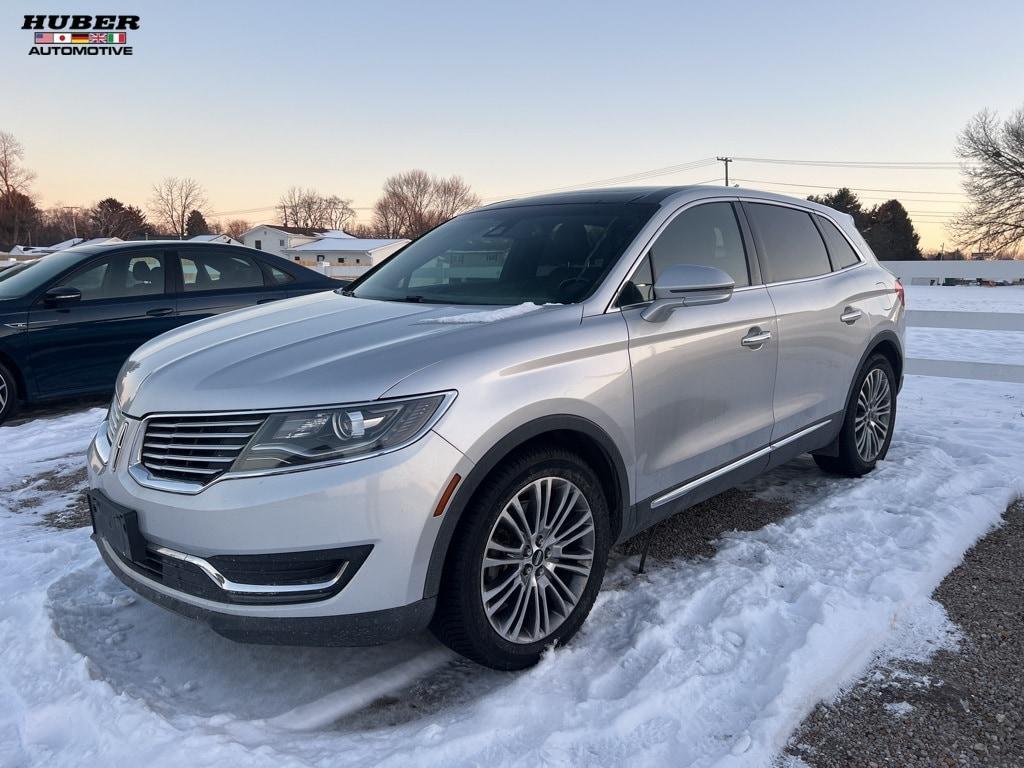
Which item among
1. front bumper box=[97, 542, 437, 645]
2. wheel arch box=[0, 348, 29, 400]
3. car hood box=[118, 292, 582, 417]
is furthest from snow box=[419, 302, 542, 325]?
wheel arch box=[0, 348, 29, 400]

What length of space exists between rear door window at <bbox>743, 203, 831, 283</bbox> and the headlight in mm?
2549

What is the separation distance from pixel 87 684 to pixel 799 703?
7.90 ft

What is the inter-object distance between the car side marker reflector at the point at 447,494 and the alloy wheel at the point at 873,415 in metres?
3.32

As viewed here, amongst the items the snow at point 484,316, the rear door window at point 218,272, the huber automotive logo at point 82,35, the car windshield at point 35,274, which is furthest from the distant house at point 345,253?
the snow at point 484,316

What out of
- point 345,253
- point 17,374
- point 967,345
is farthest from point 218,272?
point 345,253

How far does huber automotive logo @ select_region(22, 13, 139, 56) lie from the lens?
47.8 feet

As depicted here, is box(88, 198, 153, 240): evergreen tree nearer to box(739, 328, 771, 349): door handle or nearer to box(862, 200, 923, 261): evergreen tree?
box(862, 200, 923, 261): evergreen tree

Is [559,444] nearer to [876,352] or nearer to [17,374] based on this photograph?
[876,352]

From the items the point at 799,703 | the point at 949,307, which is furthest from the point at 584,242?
the point at 949,307

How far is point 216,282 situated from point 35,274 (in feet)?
5.53

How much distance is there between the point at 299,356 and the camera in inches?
104

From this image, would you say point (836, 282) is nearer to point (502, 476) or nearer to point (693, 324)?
point (693, 324)

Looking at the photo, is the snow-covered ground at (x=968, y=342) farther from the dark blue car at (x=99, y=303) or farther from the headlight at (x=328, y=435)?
the headlight at (x=328, y=435)

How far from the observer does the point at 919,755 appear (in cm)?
233
